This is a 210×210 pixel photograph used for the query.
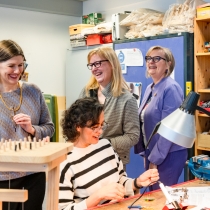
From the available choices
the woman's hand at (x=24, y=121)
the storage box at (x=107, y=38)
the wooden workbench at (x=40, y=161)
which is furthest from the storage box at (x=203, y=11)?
the wooden workbench at (x=40, y=161)

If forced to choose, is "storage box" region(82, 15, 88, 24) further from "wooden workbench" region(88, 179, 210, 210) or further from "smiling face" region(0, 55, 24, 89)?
"wooden workbench" region(88, 179, 210, 210)

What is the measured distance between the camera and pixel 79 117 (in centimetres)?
192

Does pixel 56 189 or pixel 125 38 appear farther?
pixel 125 38

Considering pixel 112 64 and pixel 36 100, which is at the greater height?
pixel 112 64

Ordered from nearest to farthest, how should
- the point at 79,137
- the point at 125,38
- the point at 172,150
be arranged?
the point at 79,137, the point at 172,150, the point at 125,38

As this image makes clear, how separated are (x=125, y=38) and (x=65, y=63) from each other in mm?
1315

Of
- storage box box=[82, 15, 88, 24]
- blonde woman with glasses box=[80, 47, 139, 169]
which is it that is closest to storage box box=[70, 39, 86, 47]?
storage box box=[82, 15, 88, 24]

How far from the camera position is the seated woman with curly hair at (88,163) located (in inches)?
70.6

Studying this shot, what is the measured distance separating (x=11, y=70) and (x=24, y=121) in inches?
11.2

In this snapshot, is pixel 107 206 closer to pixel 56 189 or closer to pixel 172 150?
pixel 56 189

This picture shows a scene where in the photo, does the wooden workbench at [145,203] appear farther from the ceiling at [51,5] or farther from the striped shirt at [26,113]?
the ceiling at [51,5]

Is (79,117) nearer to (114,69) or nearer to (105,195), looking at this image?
(105,195)

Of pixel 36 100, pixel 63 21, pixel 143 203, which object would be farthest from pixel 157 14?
pixel 143 203

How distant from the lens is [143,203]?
1.72 m
